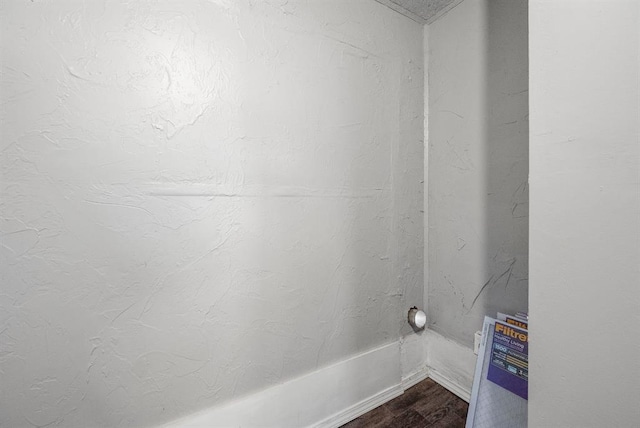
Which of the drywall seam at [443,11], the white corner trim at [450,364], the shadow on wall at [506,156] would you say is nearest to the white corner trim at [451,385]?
the white corner trim at [450,364]

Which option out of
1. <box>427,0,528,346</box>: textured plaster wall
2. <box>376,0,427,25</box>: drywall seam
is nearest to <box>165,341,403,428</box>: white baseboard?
<box>427,0,528,346</box>: textured plaster wall

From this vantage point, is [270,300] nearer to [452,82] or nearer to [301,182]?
[301,182]

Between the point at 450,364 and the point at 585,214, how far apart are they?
115 centimetres

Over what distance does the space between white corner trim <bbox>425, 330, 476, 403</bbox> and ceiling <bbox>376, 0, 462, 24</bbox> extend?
5.96 feet

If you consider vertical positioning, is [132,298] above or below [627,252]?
below

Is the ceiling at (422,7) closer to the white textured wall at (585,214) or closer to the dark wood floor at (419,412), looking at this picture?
the white textured wall at (585,214)

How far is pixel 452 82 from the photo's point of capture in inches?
55.4

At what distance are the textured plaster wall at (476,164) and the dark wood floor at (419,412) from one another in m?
0.31

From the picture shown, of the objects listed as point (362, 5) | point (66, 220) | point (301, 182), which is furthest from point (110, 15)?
point (362, 5)

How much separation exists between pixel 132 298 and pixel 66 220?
301 millimetres

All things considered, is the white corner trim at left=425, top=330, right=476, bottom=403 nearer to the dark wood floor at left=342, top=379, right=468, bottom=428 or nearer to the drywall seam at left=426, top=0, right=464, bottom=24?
the dark wood floor at left=342, top=379, right=468, bottom=428

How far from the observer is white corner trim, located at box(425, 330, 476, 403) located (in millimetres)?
1325

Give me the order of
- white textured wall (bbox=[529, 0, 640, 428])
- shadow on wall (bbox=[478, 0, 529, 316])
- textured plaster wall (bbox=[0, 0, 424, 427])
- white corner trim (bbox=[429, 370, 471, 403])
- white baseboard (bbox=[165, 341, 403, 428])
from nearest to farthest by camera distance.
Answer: white textured wall (bbox=[529, 0, 640, 428])
textured plaster wall (bbox=[0, 0, 424, 427])
white baseboard (bbox=[165, 341, 403, 428])
shadow on wall (bbox=[478, 0, 529, 316])
white corner trim (bbox=[429, 370, 471, 403])

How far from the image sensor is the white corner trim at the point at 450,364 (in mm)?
1325
